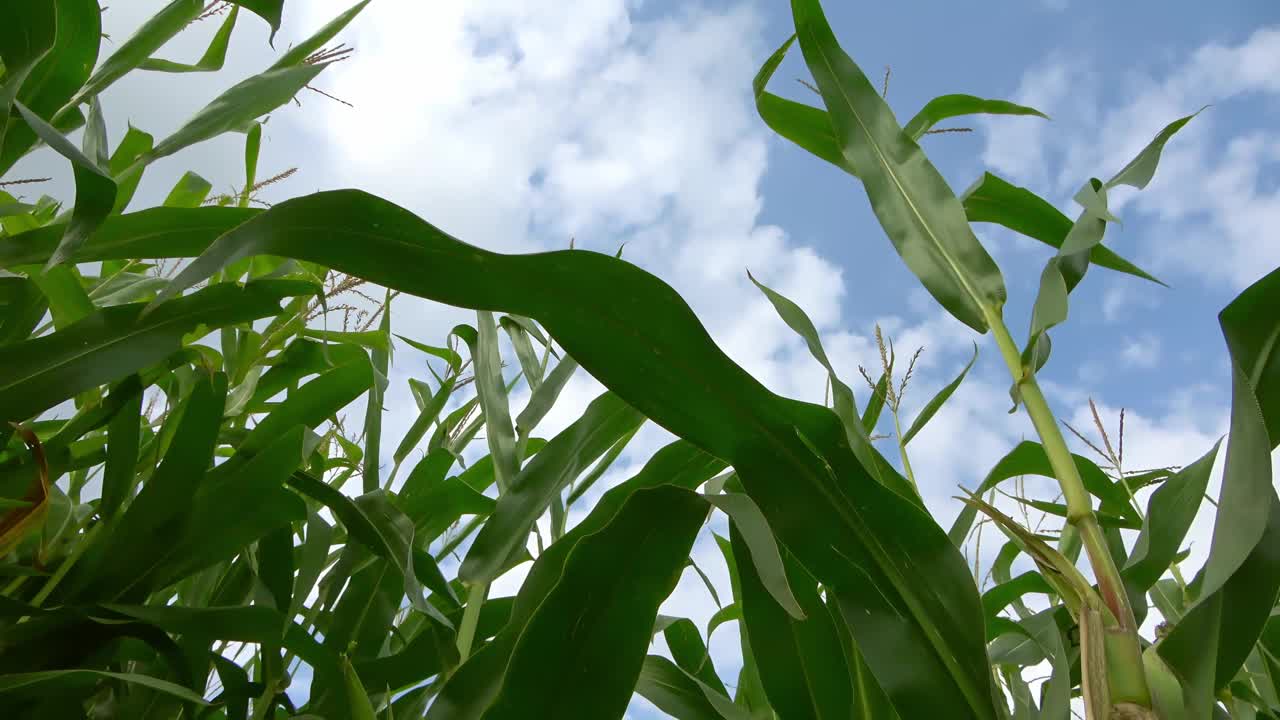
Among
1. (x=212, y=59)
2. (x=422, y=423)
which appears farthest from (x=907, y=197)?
(x=212, y=59)

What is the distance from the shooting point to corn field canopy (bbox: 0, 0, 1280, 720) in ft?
1.20

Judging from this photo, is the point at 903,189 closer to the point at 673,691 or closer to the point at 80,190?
the point at 673,691

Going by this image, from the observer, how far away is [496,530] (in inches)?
22.0

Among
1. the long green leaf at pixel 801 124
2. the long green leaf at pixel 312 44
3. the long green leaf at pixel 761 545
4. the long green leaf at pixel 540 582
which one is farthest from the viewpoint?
the long green leaf at pixel 312 44

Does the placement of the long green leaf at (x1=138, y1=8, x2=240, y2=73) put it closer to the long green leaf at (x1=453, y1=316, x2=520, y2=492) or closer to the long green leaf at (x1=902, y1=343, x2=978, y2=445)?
the long green leaf at (x1=453, y1=316, x2=520, y2=492)

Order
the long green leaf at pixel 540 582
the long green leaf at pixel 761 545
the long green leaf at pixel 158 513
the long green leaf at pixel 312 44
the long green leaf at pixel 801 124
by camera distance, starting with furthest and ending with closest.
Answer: the long green leaf at pixel 312 44, the long green leaf at pixel 801 124, the long green leaf at pixel 158 513, the long green leaf at pixel 540 582, the long green leaf at pixel 761 545

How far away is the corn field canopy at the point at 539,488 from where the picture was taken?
14.4 inches

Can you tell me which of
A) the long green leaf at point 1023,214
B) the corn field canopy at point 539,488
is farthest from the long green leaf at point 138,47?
the long green leaf at point 1023,214

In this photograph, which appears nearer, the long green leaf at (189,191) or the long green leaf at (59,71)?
the long green leaf at (59,71)

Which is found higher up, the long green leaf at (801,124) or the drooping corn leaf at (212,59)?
the drooping corn leaf at (212,59)

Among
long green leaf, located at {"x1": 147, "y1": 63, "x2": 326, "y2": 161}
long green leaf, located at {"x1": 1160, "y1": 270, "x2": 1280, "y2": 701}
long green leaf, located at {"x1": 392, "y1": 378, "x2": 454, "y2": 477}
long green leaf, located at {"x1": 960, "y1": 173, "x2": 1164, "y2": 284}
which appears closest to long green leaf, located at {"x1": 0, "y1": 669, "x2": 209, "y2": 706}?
long green leaf, located at {"x1": 392, "y1": 378, "x2": 454, "y2": 477}

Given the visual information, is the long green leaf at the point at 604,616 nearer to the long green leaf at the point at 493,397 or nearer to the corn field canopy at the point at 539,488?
the corn field canopy at the point at 539,488

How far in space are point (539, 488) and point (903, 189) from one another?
0.32 metres

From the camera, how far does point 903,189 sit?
560mm
